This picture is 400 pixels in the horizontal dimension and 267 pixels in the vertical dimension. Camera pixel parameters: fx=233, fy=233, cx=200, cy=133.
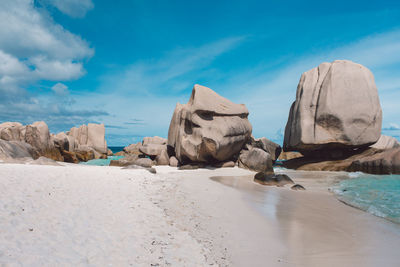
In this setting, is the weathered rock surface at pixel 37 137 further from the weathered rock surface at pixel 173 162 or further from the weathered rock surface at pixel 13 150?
the weathered rock surface at pixel 173 162

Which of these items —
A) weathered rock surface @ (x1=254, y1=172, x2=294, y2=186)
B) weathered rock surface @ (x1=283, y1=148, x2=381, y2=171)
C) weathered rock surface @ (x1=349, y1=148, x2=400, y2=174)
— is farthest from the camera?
weathered rock surface @ (x1=283, y1=148, x2=381, y2=171)

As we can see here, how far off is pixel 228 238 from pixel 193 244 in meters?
0.68

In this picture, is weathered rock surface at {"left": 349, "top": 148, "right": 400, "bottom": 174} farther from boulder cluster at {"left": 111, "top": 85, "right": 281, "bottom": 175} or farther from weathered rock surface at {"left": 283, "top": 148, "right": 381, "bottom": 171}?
boulder cluster at {"left": 111, "top": 85, "right": 281, "bottom": 175}

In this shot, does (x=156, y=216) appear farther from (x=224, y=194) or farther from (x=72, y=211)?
(x=224, y=194)

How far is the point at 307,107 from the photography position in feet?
62.5

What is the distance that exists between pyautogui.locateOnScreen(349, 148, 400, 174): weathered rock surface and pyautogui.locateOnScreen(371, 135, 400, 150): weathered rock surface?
445 centimetres

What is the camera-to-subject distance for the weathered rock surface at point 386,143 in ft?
62.6

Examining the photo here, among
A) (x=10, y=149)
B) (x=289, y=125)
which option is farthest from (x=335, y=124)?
(x=10, y=149)

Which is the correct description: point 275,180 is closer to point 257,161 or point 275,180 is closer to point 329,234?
point 257,161

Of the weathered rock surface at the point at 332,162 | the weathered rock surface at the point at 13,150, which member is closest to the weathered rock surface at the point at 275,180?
the weathered rock surface at the point at 332,162

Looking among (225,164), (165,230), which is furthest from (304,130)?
(165,230)

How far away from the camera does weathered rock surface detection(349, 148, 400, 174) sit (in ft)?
45.8

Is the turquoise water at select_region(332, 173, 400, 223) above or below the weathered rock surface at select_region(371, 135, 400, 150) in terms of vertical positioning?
below

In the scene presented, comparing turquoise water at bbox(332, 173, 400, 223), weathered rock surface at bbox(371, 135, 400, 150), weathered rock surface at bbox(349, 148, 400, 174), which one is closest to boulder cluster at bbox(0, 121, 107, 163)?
turquoise water at bbox(332, 173, 400, 223)
